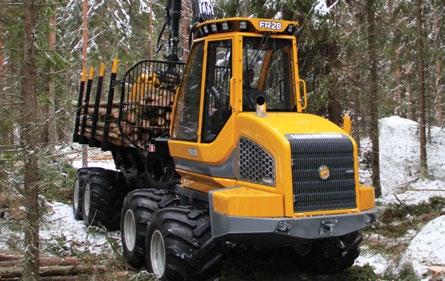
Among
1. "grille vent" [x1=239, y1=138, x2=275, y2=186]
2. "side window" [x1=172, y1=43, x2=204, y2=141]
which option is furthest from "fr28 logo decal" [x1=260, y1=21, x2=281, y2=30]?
"grille vent" [x1=239, y1=138, x2=275, y2=186]

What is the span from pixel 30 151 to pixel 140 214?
1.83m

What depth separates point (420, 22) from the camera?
63.4 ft

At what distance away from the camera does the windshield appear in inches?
269

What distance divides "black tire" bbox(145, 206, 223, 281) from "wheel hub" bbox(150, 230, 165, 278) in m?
0.35

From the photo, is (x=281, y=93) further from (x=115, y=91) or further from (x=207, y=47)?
(x=115, y=91)

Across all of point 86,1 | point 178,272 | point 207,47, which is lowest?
point 178,272

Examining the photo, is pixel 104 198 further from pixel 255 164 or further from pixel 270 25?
pixel 270 25

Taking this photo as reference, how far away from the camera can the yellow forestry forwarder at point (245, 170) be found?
5977 mm

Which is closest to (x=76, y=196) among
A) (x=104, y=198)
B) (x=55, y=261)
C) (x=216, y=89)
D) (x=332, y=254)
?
(x=104, y=198)

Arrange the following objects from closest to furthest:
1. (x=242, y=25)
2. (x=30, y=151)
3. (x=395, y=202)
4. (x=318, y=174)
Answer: (x=318, y=174)
(x=30, y=151)
(x=242, y=25)
(x=395, y=202)

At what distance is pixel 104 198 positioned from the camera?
34.8ft

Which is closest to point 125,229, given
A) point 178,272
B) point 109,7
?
point 178,272

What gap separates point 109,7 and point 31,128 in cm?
2199

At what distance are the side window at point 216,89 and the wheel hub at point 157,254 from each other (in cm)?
141
